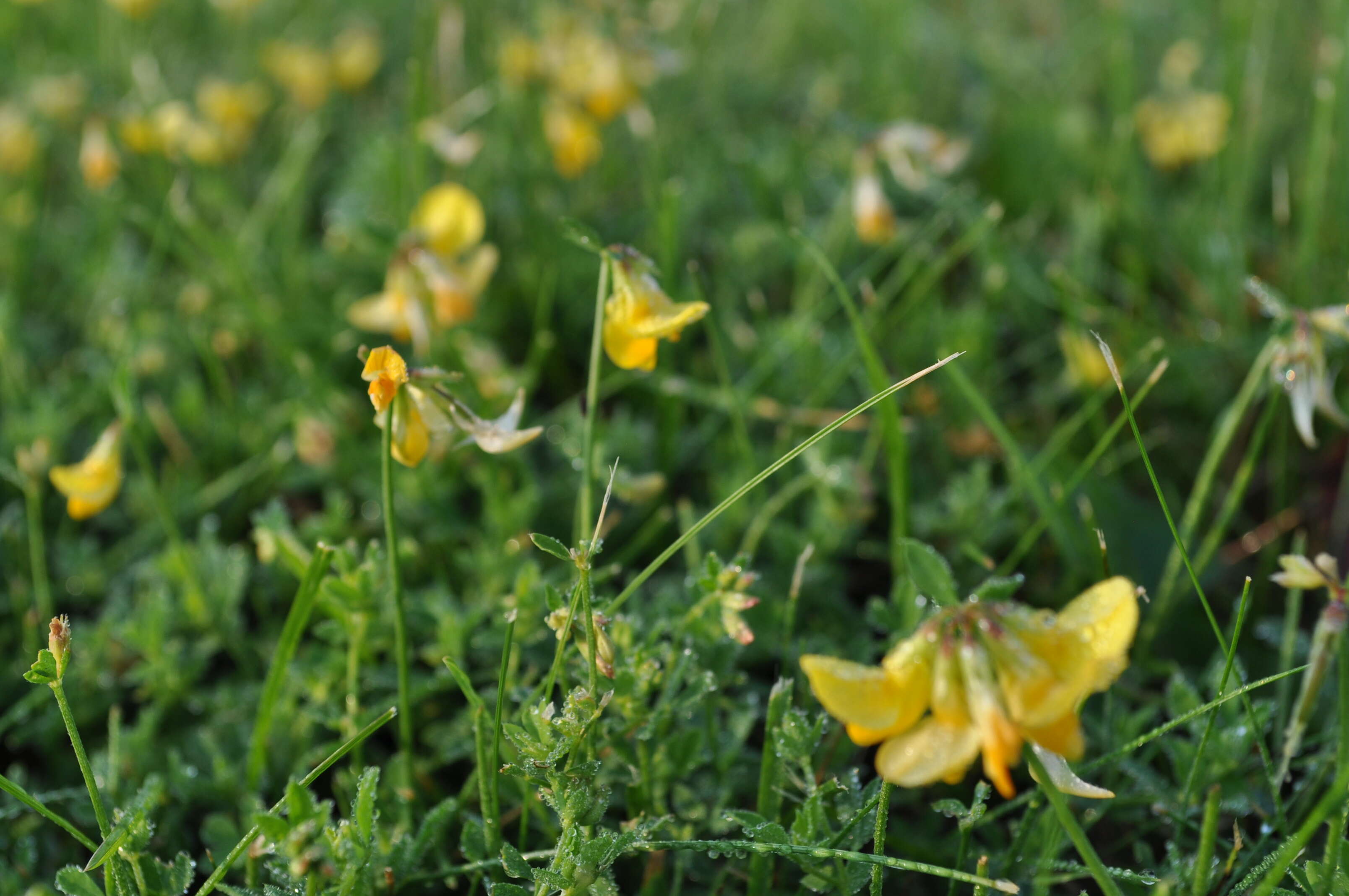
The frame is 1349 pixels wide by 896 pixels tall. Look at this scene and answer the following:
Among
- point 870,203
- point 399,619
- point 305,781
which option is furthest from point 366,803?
point 870,203

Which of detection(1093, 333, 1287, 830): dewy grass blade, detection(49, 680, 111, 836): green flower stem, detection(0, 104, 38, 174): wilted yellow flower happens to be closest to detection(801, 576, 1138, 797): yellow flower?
detection(1093, 333, 1287, 830): dewy grass blade

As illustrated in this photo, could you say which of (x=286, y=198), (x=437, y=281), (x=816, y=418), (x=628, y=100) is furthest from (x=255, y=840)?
(x=628, y=100)

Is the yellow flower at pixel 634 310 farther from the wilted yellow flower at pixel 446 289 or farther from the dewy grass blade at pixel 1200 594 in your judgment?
the wilted yellow flower at pixel 446 289

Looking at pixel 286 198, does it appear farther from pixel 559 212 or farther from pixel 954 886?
pixel 954 886

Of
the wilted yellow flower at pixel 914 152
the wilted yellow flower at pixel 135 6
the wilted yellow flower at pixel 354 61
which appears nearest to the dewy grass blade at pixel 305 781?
the wilted yellow flower at pixel 914 152

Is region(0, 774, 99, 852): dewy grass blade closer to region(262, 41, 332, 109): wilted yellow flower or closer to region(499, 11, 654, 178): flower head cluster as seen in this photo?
region(499, 11, 654, 178): flower head cluster
